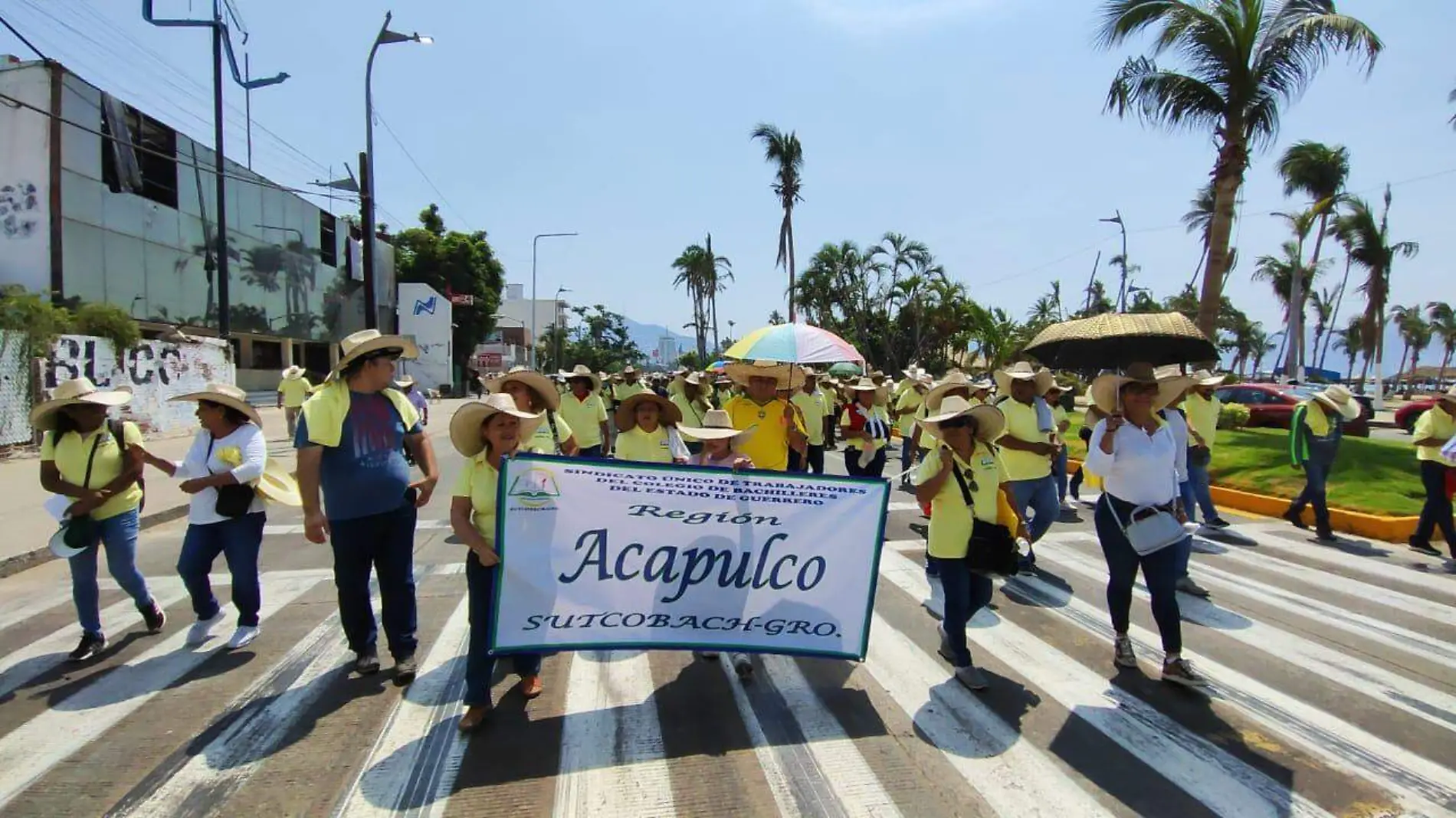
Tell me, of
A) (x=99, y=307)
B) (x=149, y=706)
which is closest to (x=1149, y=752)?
(x=149, y=706)

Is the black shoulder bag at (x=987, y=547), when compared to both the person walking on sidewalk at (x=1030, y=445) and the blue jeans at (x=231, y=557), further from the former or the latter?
the blue jeans at (x=231, y=557)

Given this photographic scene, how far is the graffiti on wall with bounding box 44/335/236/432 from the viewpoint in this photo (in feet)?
48.2

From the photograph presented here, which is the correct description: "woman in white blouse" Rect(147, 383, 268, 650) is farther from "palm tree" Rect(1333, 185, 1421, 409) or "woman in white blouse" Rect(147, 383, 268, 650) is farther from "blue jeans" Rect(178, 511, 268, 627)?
"palm tree" Rect(1333, 185, 1421, 409)

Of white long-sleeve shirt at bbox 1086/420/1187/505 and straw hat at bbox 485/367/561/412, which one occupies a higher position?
straw hat at bbox 485/367/561/412

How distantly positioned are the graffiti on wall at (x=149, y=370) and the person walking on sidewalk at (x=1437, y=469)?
1797 cm

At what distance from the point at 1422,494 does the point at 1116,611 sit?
826 cm

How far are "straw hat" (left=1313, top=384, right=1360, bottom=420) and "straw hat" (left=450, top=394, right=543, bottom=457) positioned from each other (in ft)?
27.5

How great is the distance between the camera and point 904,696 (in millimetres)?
4215

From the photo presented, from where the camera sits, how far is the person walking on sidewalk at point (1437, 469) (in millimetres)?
7398

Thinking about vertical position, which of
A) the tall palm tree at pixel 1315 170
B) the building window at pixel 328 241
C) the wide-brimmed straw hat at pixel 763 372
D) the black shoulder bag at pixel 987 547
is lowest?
the black shoulder bag at pixel 987 547

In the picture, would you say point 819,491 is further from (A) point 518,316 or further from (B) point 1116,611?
(A) point 518,316

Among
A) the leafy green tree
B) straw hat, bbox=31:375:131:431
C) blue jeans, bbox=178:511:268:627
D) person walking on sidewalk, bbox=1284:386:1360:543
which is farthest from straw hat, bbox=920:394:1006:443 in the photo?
the leafy green tree

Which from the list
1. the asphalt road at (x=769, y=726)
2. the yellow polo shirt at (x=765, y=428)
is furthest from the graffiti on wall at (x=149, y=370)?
the yellow polo shirt at (x=765, y=428)

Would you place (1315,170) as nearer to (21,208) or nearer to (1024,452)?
(1024,452)
